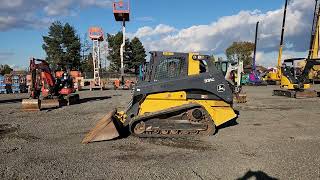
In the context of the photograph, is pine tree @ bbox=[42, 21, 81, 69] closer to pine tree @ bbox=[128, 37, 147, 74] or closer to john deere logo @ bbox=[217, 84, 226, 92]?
pine tree @ bbox=[128, 37, 147, 74]

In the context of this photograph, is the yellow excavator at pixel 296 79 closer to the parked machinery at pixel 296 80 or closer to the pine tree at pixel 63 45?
the parked machinery at pixel 296 80

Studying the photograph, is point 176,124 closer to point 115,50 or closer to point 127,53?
point 127,53

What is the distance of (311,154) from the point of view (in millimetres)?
7684

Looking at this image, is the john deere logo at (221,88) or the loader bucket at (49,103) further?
the loader bucket at (49,103)

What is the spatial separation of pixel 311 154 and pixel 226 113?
112 inches

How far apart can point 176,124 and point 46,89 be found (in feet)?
35.5

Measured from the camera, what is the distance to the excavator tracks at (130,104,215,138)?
957 cm

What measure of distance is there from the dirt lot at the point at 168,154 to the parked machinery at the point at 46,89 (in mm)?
4923

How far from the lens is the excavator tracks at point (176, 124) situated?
31.4ft

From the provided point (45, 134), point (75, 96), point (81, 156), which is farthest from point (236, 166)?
point (75, 96)

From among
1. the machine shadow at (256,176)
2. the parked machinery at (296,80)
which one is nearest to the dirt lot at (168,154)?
the machine shadow at (256,176)

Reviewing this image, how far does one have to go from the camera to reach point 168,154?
782 cm

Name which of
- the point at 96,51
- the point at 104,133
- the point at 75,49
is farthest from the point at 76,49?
the point at 104,133

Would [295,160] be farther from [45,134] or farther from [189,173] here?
[45,134]
